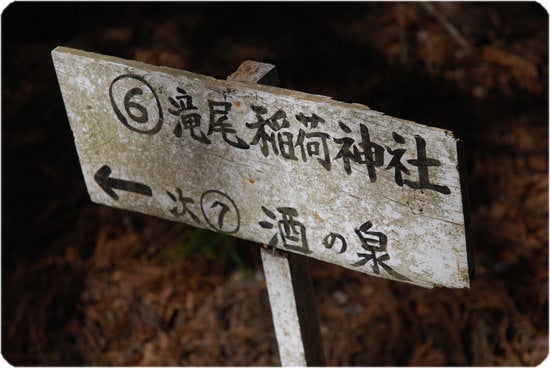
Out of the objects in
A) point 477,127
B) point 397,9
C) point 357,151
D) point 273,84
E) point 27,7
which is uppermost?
point 27,7

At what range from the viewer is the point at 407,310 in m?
2.31

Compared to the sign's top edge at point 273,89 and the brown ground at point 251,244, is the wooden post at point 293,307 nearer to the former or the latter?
the sign's top edge at point 273,89

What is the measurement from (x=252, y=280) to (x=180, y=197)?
110 cm

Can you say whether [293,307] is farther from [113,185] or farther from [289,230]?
[113,185]

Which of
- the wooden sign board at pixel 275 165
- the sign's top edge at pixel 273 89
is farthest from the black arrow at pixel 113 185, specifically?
the sign's top edge at pixel 273 89

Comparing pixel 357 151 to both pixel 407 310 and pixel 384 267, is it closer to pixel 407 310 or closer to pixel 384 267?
pixel 384 267

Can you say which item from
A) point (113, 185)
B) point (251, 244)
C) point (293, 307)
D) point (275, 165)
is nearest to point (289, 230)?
point (275, 165)

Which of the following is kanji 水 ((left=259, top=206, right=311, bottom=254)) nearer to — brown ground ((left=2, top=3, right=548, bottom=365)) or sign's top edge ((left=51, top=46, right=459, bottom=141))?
sign's top edge ((left=51, top=46, right=459, bottom=141))

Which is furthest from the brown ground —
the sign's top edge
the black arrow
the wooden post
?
the sign's top edge

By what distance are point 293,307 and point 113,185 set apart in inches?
16.8

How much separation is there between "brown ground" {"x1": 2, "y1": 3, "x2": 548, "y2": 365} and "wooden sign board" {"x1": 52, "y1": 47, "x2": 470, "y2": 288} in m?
0.99

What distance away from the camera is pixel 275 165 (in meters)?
1.27

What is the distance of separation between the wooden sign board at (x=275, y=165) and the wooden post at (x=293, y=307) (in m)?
0.10

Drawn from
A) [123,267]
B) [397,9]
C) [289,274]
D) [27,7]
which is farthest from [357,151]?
[27,7]
